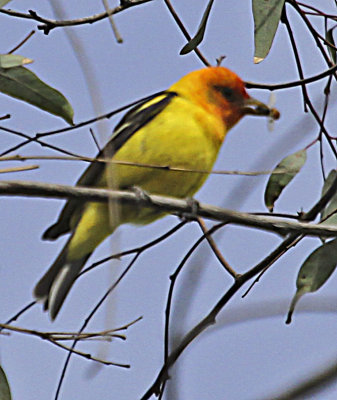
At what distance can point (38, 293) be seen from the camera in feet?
10.1

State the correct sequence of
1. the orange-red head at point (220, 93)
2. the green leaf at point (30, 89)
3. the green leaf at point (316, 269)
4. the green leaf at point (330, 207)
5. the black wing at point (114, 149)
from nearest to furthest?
the green leaf at point (30, 89) < the green leaf at point (316, 269) < the green leaf at point (330, 207) < the black wing at point (114, 149) < the orange-red head at point (220, 93)

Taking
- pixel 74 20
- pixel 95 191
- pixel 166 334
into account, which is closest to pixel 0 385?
pixel 166 334

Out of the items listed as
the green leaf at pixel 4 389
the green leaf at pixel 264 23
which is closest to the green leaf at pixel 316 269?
the green leaf at pixel 264 23

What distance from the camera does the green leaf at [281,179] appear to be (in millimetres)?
2520

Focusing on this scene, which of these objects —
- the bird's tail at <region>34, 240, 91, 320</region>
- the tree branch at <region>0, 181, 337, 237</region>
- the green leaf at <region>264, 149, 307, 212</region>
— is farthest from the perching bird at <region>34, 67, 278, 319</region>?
the tree branch at <region>0, 181, 337, 237</region>

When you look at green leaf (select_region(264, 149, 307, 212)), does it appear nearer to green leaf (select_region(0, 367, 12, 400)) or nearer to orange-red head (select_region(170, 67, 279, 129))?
orange-red head (select_region(170, 67, 279, 129))

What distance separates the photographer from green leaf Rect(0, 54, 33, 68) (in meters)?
1.80

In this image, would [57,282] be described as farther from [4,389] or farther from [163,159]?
[4,389]

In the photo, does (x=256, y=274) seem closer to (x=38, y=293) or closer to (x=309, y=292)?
(x=309, y=292)

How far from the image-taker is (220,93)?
11.6ft

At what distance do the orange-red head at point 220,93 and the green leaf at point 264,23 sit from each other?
1071 millimetres

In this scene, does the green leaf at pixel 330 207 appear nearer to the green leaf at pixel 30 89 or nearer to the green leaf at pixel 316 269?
the green leaf at pixel 316 269

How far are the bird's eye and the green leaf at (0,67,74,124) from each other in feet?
5.71

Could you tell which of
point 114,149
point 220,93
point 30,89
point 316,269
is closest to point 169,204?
point 30,89
